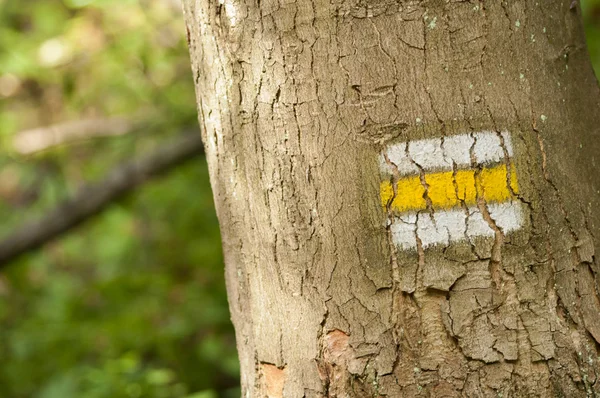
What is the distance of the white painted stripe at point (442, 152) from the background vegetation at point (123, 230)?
7.18 ft

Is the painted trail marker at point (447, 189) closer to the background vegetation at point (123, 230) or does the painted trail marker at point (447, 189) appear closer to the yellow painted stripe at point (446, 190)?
the yellow painted stripe at point (446, 190)

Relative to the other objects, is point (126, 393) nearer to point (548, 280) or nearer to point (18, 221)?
point (548, 280)

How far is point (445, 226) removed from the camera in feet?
4.14

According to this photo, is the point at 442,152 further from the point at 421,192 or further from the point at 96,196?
the point at 96,196

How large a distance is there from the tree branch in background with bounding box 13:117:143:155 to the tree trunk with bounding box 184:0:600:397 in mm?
3821

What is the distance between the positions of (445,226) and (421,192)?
0.27 feet

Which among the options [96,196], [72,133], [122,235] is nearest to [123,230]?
[122,235]

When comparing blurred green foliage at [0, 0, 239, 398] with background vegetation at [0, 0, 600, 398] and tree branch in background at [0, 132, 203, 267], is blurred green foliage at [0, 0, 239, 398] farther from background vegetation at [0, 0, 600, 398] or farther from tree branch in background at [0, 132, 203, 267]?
tree branch in background at [0, 132, 203, 267]

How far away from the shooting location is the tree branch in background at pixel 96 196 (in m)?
4.46

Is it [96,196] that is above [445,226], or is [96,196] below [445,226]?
above

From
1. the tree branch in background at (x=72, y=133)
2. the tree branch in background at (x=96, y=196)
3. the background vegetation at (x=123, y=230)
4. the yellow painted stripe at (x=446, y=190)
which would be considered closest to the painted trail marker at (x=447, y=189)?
the yellow painted stripe at (x=446, y=190)

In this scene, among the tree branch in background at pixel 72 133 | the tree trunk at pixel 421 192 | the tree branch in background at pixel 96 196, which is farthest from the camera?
the tree branch in background at pixel 72 133

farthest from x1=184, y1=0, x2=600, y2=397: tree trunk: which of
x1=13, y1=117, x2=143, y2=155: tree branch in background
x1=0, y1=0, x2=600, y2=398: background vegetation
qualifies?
x1=13, y1=117, x2=143, y2=155: tree branch in background

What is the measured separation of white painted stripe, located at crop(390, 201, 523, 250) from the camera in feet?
4.13
